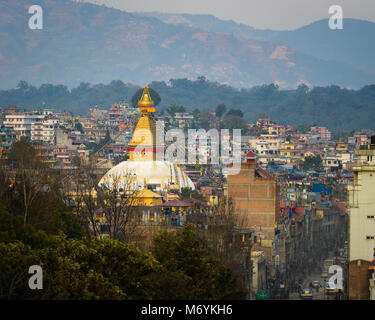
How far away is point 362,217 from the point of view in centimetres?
4741

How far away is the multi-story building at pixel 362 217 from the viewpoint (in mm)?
45625

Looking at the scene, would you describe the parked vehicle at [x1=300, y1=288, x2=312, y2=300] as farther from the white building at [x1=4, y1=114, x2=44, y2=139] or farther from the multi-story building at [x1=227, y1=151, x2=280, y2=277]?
the white building at [x1=4, y1=114, x2=44, y2=139]

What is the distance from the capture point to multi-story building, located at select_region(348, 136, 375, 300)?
45.6 meters

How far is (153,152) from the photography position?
87.7 m

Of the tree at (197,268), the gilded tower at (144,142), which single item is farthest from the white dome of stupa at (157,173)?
the tree at (197,268)

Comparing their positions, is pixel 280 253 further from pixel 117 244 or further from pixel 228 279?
pixel 117 244

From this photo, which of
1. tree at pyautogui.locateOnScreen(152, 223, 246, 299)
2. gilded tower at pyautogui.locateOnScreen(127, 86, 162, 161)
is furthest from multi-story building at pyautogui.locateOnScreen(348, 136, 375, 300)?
gilded tower at pyautogui.locateOnScreen(127, 86, 162, 161)

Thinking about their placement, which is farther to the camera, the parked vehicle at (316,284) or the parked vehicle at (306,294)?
the parked vehicle at (316,284)

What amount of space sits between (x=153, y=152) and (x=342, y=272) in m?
32.6

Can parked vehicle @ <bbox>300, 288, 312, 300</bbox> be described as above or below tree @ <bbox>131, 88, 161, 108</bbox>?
below

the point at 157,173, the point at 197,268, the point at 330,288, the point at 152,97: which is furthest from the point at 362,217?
the point at 152,97

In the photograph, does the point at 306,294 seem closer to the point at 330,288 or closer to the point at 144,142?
the point at 330,288

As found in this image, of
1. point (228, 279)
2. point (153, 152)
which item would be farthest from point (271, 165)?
point (228, 279)

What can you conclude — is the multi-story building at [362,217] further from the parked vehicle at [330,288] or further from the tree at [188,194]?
the tree at [188,194]
